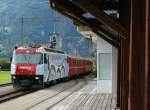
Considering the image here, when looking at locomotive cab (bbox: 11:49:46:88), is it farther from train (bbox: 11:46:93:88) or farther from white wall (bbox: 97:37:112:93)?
white wall (bbox: 97:37:112:93)

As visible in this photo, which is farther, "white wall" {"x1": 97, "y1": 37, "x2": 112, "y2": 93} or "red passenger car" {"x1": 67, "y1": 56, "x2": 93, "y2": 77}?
"red passenger car" {"x1": 67, "y1": 56, "x2": 93, "y2": 77}

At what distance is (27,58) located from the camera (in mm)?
36812

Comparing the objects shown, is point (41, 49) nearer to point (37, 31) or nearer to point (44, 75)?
point (44, 75)

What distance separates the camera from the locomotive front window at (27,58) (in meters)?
36.5

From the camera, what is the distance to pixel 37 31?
138500 mm

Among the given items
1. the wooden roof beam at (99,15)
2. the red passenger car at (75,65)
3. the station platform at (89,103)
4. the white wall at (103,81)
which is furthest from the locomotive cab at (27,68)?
the wooden roof beam at (99,15)

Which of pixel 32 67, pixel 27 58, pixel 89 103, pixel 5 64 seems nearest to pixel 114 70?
pixel 89 103

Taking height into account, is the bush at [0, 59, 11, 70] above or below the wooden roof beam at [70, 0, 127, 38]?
below

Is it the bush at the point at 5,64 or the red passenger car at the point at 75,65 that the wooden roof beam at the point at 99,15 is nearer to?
the red passenger car at the point at 75,65

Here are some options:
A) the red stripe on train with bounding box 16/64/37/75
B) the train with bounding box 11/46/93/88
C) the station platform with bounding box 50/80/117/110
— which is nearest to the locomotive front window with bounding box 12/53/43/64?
the train with bounding box 11/46/93/88

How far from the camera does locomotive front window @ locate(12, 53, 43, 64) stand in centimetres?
3650

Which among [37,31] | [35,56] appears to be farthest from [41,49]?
[37,31]

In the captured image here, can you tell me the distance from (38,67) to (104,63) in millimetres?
9092

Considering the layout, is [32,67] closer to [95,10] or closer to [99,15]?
[95,10]
